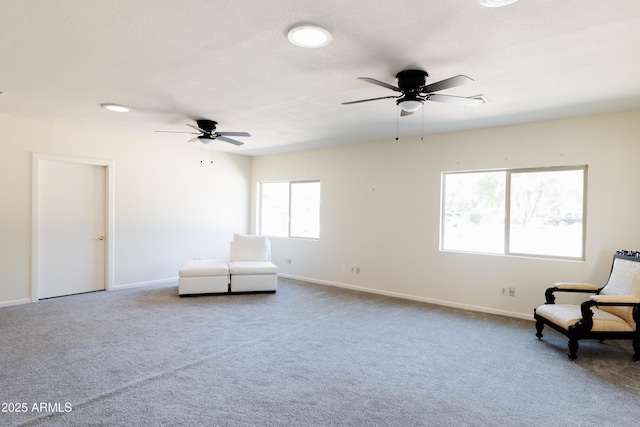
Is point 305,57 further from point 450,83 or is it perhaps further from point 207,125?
point 207,125

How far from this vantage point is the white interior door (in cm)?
493

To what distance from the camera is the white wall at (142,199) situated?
15.1 feet

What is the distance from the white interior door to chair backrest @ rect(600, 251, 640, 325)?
6.87 metres

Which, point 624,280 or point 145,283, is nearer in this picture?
point 624,280

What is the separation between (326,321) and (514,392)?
212 cm

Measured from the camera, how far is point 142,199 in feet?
19.4

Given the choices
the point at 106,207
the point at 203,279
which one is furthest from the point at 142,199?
the point at 203,279

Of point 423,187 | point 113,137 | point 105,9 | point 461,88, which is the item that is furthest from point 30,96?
point 423,187

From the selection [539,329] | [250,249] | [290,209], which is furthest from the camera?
[290,209]

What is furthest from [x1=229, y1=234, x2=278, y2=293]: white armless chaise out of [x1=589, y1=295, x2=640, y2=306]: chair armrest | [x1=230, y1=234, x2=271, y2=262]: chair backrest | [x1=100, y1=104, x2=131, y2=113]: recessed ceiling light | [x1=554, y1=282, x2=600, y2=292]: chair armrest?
[x1=589, y1=295, x2=640, y2=306]: chair armrest

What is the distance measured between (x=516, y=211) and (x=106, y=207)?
6.23 meters

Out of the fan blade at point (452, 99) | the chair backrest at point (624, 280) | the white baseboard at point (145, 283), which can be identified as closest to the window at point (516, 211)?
the chair backrest at point (624, 280)

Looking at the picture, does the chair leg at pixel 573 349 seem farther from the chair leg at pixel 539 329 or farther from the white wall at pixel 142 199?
the white wall at pixel 142 199

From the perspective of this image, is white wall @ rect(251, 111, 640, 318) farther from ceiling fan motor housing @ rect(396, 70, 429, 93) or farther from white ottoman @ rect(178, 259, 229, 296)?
ceiling fan motor housing @ rect(396, 70, 429, 93)
